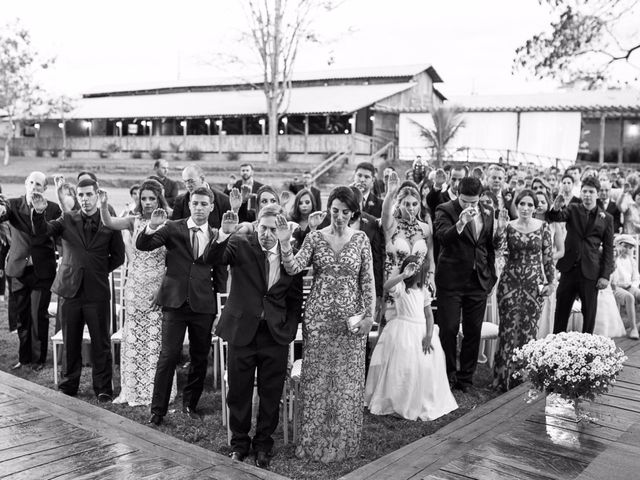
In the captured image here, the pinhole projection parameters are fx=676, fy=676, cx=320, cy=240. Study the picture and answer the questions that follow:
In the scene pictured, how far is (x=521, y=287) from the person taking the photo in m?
6.20

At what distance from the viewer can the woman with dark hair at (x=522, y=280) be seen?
6137mm

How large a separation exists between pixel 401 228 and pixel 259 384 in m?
2.00

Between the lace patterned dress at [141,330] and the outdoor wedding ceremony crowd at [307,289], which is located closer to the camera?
the outdoor wedding ceremony crowd at [307,289]

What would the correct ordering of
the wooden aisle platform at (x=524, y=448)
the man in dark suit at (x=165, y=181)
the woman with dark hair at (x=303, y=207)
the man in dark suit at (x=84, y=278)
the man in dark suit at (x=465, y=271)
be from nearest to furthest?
1. the wooden aisle platform at (x=524, y=448)
2. the man in dark suit at (x=84, y=278)
3. the man in dark suit at (x=465, y=271)
4. the woman with dark hair at (x=303, y=207)
5. the man in dark suit at (x=165, y=181)

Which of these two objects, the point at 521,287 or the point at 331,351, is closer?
the point at 331,351

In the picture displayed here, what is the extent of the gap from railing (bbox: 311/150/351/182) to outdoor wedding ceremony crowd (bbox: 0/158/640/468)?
1855 centimetres

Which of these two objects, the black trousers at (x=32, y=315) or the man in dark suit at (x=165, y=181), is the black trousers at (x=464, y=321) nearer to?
the black trousers at (x=32, y=315)

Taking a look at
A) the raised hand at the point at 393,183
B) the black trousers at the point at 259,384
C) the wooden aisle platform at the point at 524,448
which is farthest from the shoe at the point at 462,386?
the black trousers at the point at 259,384

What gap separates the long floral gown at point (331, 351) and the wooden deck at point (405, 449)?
0.52 m

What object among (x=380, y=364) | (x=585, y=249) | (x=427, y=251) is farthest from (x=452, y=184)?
(x=380, y=364)

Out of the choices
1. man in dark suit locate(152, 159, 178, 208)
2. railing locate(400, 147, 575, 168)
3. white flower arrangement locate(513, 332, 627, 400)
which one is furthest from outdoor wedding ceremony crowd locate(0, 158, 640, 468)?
railing locate(400, 147, 575, 168)

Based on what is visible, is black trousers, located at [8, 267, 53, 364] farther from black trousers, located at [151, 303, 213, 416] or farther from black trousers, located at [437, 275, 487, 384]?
black trousers, located at [437, 275, 487, 384]

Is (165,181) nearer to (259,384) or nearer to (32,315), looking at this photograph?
(32,315)

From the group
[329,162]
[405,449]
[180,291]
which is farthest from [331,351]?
[329,162]
